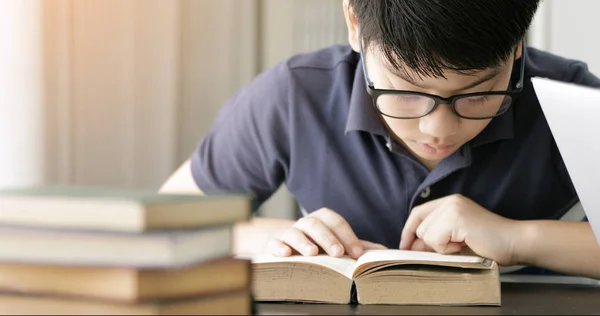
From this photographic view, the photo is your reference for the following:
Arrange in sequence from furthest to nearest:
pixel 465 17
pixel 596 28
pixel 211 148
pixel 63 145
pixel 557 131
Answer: pixel 596 28 < pixel 63 145 < pixel 211 148 < pixel 465 17 < pixel 557 131

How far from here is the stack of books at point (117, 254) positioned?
1.65 feet

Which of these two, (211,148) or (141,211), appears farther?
(211,148)

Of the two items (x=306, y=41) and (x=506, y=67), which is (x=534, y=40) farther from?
(x=506, y=67)

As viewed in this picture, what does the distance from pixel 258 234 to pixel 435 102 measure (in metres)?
0.40

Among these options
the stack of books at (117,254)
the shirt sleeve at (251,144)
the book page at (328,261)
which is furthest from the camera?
the shirt sleeve at (251,144)

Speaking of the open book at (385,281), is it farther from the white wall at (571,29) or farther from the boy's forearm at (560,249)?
the white wall at (571,29)

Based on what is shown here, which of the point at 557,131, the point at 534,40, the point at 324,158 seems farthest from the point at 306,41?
the point at 557,131

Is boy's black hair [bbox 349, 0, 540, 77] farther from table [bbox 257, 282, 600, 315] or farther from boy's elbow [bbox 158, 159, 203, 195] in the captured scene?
boy's elbow [bbox 158, 159, 203, 195]

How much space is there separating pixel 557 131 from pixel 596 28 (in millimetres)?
1407

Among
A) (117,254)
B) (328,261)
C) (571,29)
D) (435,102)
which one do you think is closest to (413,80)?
(435,102)

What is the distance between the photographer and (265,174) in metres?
1.39

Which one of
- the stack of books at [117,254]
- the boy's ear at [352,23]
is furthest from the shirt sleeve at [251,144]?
the stack of books at [117,254]

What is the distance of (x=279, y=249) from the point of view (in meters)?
0.95

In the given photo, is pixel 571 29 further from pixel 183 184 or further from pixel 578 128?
pixel 578 128
